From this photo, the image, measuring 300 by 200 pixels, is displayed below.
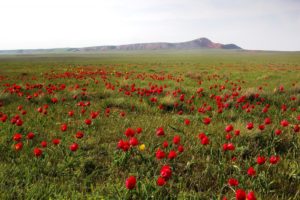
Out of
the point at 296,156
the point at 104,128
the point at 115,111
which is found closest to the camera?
the point at 296,156

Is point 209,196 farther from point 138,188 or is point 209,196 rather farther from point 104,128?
point 104,128

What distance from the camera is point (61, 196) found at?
2.83m

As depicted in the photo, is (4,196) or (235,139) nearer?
(4,196)

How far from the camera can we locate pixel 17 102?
7.64 m

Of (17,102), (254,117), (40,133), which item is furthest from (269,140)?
(17,102)

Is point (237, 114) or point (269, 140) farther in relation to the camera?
point (237, 114)

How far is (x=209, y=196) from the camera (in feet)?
10.1

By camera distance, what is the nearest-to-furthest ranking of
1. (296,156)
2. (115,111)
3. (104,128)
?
(296,156), (104,128), (115,111)

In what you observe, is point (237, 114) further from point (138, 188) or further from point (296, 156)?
point (138, 188)

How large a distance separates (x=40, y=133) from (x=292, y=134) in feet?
14.1

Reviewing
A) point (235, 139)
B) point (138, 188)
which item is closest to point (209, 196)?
point (138, 188)

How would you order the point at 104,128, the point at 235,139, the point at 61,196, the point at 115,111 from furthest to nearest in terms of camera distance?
1. the point at 115,111
2. the point at 104,128
3. the point at 235,139
4. the point at 61,196

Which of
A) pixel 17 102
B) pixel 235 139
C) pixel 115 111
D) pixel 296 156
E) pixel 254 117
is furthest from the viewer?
pixel 17 102

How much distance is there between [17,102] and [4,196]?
205 inches
